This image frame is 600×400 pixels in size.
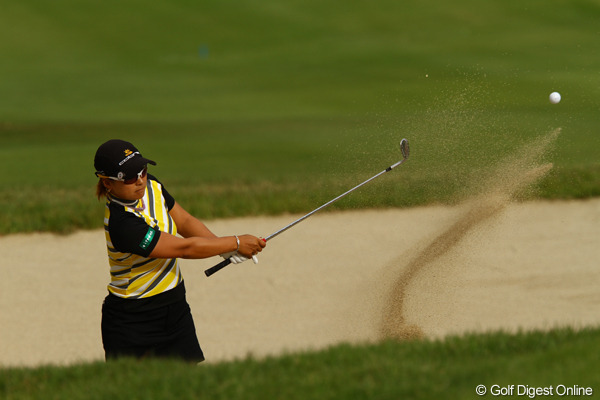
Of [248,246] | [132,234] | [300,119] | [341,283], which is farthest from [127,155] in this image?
[300,119]

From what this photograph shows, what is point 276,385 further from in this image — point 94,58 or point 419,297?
point 94,58

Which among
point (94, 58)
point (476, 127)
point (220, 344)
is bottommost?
point (220, 344)

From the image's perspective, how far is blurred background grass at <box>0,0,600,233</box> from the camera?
32.3 ft

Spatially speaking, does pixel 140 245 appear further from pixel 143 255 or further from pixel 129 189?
pixel 129 189

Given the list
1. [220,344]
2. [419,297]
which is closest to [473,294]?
[419,297]

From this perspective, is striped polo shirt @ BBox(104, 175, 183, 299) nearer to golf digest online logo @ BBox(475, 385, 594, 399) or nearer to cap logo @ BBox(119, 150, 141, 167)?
cap logo @ BBox(119, 150, 141, 167)

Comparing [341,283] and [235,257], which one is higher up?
[235,257]

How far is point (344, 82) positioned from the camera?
48.0ft

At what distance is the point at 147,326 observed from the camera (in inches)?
197

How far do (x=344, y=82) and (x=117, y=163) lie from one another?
10294 mm

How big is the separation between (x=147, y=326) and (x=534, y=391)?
7.13ft

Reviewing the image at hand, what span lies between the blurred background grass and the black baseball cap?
4375mm

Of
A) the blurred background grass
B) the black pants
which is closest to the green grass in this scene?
the black pants

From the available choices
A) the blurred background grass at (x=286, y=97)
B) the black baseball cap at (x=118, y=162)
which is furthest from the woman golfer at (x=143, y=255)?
the blurred background grass at (x=286, y=97)
